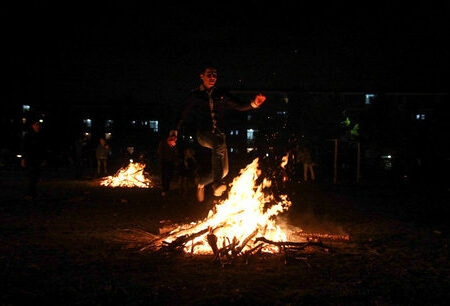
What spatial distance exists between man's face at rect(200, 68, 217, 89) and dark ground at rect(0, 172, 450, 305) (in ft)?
8.96

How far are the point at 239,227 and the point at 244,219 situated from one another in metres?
0.15

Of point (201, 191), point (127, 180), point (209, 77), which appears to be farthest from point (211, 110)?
point (127, 180)

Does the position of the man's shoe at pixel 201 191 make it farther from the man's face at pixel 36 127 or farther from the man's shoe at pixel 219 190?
the man's face at pixel 36 127

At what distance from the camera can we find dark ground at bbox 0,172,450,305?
4.91 meters

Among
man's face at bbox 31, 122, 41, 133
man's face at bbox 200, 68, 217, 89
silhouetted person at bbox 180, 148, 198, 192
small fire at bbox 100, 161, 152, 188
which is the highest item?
man's face at bbox 200, 68, 217, 89

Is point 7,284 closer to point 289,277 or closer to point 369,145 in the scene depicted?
point 289,277

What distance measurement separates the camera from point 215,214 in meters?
7.64

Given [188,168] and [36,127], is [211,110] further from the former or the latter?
[188,168]

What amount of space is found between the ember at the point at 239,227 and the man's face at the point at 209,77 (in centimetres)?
157

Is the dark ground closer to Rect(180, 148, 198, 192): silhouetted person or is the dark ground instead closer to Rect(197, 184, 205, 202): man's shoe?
Rect(197, 184, 205, 202): man's shoe

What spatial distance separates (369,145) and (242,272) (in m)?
32.2

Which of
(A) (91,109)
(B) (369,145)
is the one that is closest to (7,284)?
(B) (369,145)

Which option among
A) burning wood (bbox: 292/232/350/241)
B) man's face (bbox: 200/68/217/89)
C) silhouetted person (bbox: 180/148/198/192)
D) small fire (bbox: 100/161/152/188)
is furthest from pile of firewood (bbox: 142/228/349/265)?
small fire (bbox: 100/161/152/188)

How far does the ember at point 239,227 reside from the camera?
6.64 m
